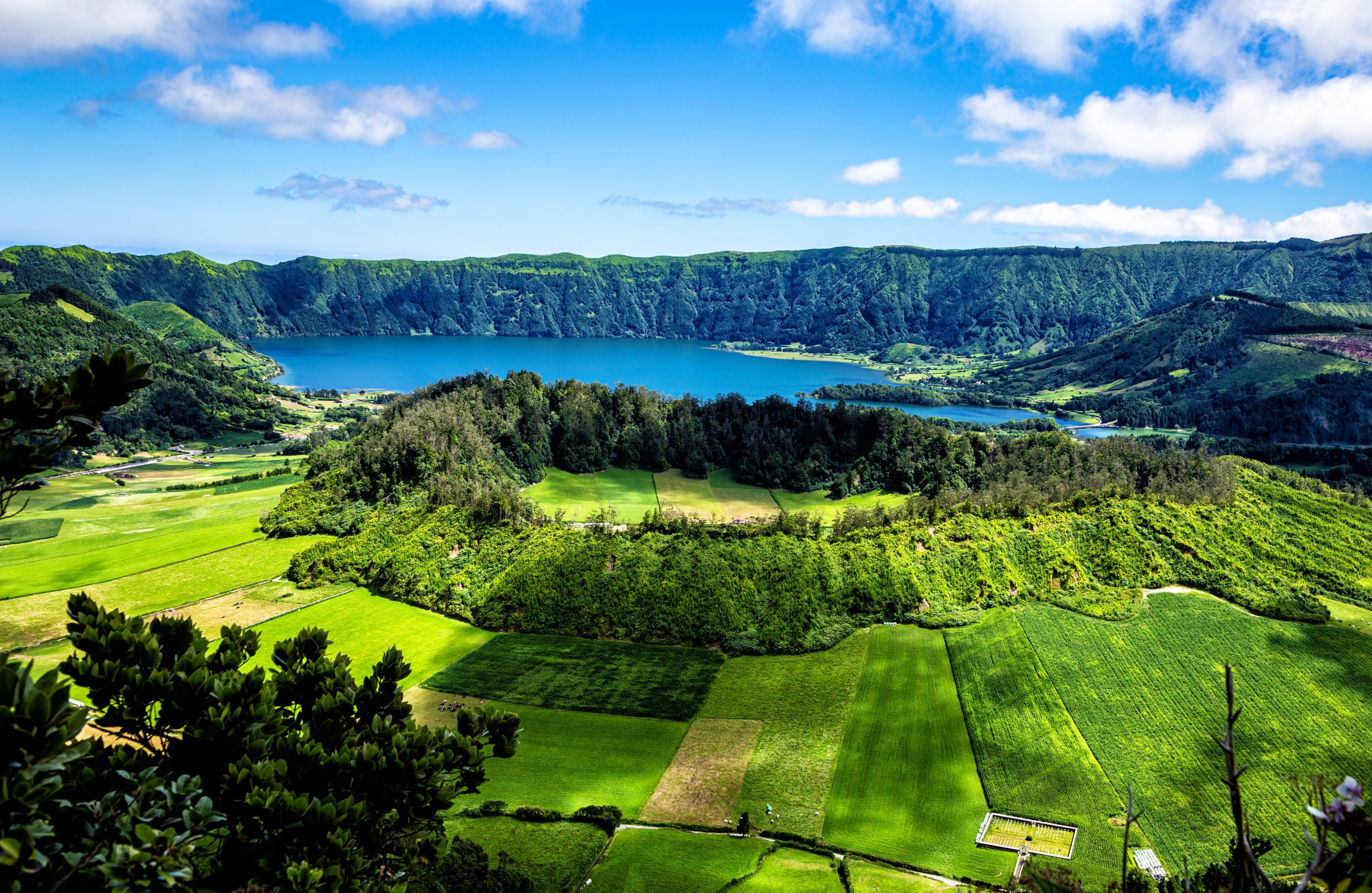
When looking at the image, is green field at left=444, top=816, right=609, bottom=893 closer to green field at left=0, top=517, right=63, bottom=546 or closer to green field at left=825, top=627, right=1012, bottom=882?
green field at left=825, top=627, right=1012, bottom=882

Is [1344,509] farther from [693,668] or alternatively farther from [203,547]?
[203,547]

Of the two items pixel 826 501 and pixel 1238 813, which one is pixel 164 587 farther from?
pixel 1238 813

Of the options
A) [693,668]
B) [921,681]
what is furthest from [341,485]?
[921,681]

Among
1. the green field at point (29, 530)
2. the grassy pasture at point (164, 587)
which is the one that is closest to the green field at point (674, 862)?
the grassy pasture at point (164, 587)

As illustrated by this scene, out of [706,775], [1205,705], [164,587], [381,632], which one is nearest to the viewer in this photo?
[706,775]

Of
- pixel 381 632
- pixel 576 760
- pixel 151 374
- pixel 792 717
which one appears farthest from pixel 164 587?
pixel 151 374

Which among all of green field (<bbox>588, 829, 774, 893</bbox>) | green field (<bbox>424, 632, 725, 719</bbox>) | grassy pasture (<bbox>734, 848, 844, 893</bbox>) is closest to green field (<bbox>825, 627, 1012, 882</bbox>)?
grassy pasture (<bbox>734, 848, 844, 893</bbox>)

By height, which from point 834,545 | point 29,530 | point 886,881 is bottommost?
point 886,881
